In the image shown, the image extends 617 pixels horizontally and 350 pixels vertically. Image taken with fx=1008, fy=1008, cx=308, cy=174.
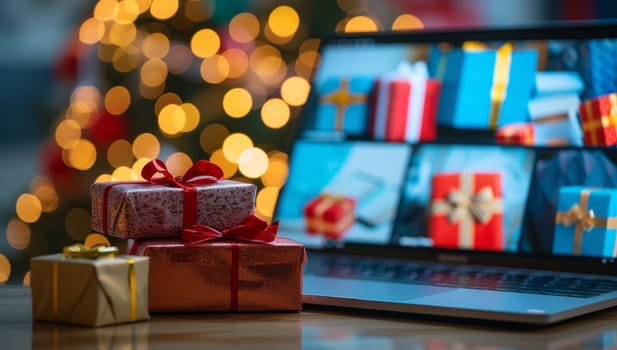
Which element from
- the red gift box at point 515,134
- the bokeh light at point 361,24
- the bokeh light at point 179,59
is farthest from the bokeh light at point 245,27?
the red gift box at point 515,134

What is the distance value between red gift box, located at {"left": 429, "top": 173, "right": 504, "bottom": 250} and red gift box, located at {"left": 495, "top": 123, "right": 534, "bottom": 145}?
53 millimetres

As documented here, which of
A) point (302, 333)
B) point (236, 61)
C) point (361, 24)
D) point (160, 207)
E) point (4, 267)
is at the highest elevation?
point (361, 24)

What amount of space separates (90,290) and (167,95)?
5.11 ft

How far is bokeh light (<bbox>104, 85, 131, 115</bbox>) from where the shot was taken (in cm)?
236

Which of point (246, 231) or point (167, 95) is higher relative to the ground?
point (167, 95)

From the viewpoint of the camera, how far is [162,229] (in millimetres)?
951

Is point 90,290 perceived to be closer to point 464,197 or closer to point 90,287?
point 90,287

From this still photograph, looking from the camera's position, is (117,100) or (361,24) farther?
(361,24)

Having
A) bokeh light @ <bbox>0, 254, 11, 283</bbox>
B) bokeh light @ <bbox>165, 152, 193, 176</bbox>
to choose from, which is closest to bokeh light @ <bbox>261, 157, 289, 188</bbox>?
bokeh light @ <bbox>165, 152, 193, 176</bbox>

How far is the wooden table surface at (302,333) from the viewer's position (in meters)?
0.79

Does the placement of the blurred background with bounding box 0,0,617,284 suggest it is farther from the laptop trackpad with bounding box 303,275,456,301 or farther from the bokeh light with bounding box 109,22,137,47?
the laptop trackpad with bounding box 303,275,456,301

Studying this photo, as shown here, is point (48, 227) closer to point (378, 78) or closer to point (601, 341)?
point (378, 78)

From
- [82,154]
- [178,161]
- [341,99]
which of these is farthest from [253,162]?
[341,99]

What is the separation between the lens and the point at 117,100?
2383 millimetres
